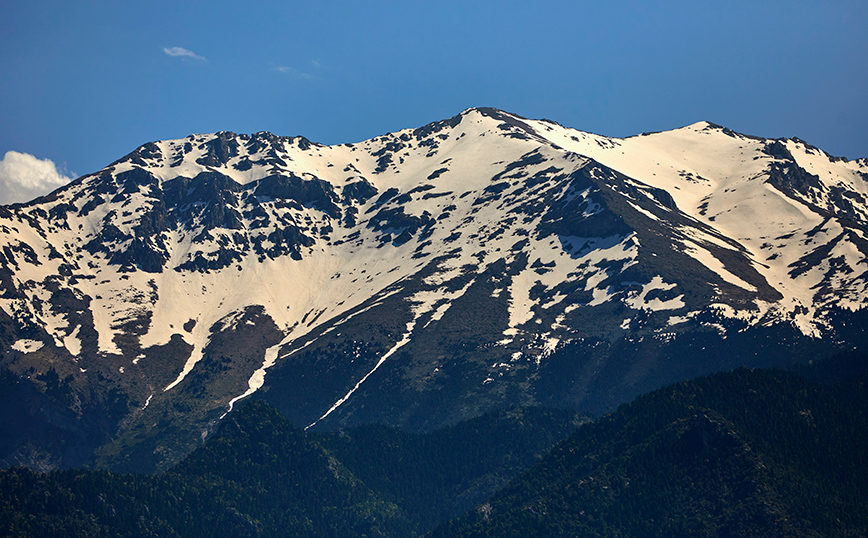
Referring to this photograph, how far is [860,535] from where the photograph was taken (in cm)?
19938
